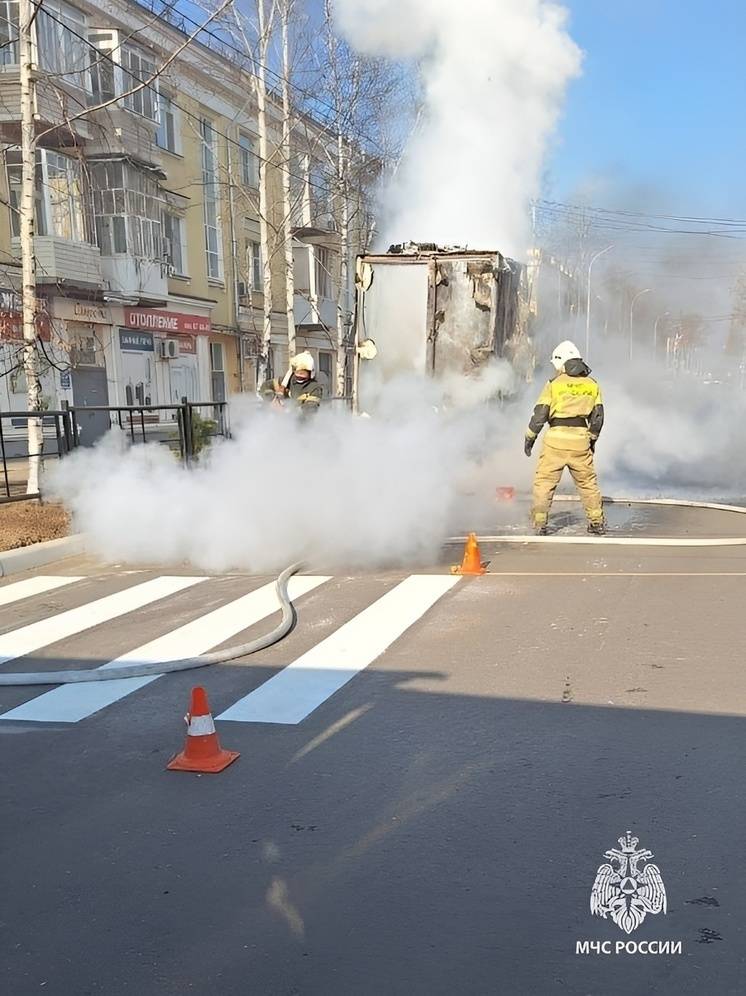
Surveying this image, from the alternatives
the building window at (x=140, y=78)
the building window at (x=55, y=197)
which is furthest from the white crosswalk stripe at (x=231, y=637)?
the building window at (x=140, y=78)

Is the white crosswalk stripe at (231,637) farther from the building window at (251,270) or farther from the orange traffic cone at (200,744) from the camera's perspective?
the building window at (251,270)

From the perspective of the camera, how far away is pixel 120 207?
21062 millimetres

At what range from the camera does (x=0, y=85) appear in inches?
698

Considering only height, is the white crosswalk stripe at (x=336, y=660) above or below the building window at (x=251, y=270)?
below

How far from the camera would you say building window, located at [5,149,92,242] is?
743 inches

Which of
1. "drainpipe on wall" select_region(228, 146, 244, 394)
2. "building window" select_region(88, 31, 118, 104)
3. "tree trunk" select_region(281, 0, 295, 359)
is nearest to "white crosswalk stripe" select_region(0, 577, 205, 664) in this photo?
"tree trunk" select_region(281, 0, 295, 359)

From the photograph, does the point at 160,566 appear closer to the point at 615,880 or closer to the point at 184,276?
the point at 615,880

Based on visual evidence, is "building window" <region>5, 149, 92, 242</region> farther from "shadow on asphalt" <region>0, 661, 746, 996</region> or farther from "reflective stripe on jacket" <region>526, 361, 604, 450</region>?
"shadow on asphalt" <region>0, 661, 746, 996</region>

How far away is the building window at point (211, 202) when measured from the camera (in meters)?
26.3

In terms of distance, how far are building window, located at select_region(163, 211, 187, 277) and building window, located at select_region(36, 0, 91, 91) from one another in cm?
517

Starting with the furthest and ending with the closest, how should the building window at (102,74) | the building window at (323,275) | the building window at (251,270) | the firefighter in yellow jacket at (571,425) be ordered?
the building window at (323,275)
the building window at (251,270)
the building window at (102,74)
the firefighter in yellow jacket at (571,425)

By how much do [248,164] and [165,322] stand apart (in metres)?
8.16

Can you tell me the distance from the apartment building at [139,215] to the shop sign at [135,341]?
50 mm

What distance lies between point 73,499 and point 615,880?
23.9 ft
